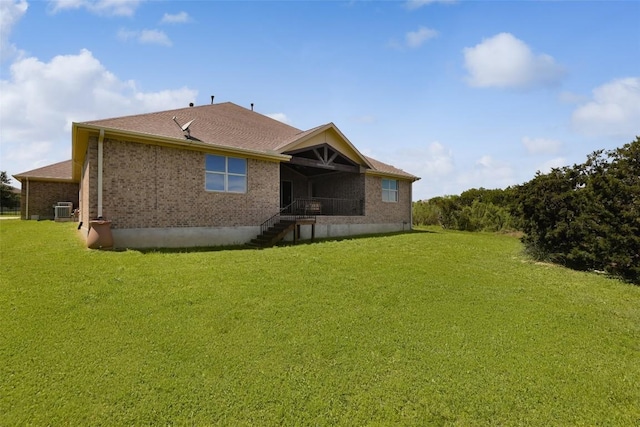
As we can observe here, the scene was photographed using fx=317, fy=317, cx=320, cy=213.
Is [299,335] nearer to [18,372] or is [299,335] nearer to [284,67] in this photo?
[18,372]

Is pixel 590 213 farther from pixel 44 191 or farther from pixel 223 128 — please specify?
pixel 44 191

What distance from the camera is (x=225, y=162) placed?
1222 cm

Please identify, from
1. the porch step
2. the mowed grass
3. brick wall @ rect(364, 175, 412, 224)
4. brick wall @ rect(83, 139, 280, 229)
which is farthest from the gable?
the mowed grass

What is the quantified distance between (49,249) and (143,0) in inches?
290

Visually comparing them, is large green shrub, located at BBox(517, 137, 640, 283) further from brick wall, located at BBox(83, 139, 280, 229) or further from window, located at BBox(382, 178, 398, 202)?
brick wall, located at BBox(83, 139, 280, 229)

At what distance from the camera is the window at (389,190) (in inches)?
731

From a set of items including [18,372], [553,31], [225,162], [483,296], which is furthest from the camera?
[225,162]

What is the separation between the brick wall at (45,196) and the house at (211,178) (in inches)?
266

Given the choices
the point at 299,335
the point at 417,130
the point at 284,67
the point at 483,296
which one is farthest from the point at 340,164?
the point at 299,335

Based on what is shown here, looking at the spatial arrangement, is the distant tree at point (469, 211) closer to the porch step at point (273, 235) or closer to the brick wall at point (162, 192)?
the porch step at point (273, 235)

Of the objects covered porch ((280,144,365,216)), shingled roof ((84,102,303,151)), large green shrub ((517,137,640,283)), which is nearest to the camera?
large green shrub ((517,137,640,283))

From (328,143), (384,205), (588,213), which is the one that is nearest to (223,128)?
(328,143)

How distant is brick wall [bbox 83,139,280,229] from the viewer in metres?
9.80

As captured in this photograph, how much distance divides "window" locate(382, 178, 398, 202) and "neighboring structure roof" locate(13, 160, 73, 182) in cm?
2171
